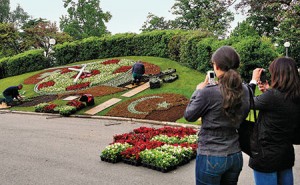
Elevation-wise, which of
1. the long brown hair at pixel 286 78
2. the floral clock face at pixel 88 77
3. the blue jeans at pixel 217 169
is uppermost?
the long brown hair at pixel 286 78

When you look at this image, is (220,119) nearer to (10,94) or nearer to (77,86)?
(10,94)

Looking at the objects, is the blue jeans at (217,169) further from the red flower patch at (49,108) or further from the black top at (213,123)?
the red flower patch at (49,108)

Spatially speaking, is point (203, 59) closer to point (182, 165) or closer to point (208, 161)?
point (182, 165)

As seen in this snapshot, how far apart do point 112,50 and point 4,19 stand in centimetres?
4696

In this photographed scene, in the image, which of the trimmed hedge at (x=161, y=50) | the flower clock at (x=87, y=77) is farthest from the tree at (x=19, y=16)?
→ the flower clock at (x=87, y=77)

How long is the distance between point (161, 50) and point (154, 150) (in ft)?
68.8

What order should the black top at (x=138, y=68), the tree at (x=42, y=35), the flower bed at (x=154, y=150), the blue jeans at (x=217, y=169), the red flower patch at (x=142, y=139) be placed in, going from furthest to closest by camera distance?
1. the tree at (x=42, y=35)
2. the black top at (x=138, y=68)
3. the red flower patch at (x=142, y=139)
4. the flower bed at (x=154, y=150)
5. the blue jeans at (x=217, y=169)

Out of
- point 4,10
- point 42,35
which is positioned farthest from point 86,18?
point 4,10

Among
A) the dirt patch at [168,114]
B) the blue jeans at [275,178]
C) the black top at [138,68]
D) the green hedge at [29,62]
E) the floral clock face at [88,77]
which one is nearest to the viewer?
the blue jeans at [275,178]

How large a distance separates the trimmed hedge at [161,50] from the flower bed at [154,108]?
418 centimetres

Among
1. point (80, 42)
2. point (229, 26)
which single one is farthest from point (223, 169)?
point (229, 26)

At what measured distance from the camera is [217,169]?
10.2 feet

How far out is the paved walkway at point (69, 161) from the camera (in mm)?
6996

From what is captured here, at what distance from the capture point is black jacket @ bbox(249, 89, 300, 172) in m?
3.40
